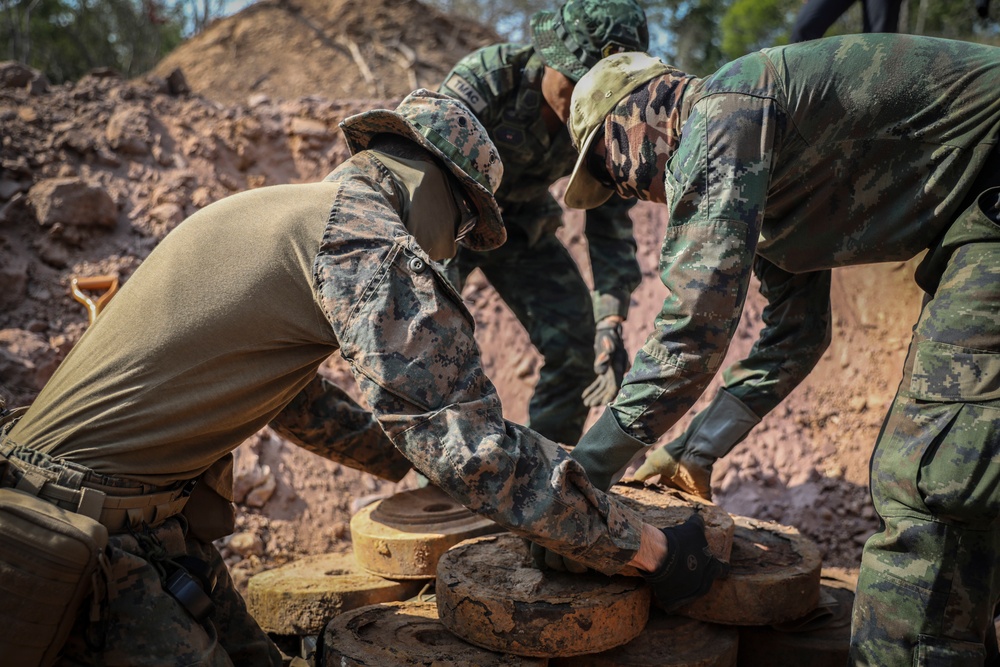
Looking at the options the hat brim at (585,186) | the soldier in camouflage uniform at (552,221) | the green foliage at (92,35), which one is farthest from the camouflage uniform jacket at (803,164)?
the green foliage at (92,35)

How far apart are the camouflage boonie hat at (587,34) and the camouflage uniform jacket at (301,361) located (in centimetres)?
174

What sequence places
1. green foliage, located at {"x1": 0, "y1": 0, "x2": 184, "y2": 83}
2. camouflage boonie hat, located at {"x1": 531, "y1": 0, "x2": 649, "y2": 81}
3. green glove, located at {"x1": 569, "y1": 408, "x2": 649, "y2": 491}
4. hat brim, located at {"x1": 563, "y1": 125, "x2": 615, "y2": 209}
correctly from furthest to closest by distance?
green foliage, located at {"x1": 0, "y1": 0, "x2": 184, "y2": 83} < camouflage boonie hat, located at {"x1": 531, "y1": 0, "x2": 649, "y2": 81} < hat brim, located at {"x1": 563, "y1": 125, "x2": 615, "y2": 209} < green glove, located at {"x1": 569, "y1": 408, "x2": 649, "y2": 491}

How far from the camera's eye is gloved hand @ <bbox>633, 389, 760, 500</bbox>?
3.26 metres

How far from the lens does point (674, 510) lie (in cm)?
293

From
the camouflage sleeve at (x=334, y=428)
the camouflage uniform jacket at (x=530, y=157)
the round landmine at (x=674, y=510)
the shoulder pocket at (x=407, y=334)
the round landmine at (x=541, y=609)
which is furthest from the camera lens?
the camouflage uniform jacket at (x=530, y=157)

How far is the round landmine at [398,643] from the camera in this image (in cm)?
248

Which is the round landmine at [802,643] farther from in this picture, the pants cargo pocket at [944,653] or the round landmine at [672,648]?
the pants cargo pocket at [944,653]

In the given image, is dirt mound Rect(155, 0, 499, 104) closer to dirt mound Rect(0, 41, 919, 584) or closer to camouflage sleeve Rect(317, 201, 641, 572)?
dirt mound Rect(0, 41, 919, 584)

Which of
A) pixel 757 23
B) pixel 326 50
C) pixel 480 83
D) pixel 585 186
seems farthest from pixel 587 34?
pixel 757 23

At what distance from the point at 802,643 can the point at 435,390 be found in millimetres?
1614

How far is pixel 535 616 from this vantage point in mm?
2414

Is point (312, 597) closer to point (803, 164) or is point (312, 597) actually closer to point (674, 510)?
point (674, 510)

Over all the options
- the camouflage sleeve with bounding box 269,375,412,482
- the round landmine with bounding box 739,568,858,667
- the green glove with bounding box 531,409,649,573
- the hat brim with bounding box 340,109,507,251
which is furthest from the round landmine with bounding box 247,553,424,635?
the hat brim with bounding box 340,109,507,251

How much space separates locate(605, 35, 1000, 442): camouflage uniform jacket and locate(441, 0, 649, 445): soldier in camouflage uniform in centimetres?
140
